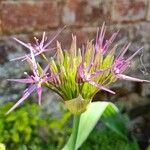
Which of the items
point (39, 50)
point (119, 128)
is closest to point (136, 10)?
point (119, 128)

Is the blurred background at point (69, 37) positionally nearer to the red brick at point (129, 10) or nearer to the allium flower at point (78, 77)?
the red brick at point (129, 10)

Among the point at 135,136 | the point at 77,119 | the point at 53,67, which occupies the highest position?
the point at 53,67

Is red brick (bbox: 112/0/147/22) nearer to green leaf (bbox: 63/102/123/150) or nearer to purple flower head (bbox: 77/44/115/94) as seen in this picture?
green leaf (bbox: 63/102/123/150)

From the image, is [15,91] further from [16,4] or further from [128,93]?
[128,93]

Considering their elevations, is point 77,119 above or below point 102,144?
above

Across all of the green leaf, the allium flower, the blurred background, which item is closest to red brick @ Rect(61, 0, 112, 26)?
the blurred background

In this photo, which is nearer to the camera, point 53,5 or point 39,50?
point 39,50

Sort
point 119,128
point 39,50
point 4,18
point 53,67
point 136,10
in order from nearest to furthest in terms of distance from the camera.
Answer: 1. point 53,67
2. point 39,50
3. point 4,18
4. point 119,128
5. point 136,10
